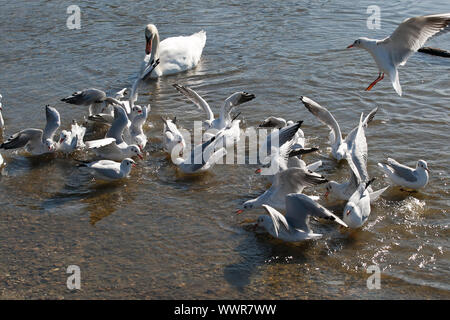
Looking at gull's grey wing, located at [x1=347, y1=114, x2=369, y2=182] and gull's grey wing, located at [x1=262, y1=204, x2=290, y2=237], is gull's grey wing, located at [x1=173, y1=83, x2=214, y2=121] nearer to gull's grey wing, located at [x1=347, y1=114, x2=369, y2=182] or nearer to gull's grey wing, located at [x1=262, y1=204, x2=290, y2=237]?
gull's grey wing, located at [x1=347, y1=114, x2=369, y2=182]

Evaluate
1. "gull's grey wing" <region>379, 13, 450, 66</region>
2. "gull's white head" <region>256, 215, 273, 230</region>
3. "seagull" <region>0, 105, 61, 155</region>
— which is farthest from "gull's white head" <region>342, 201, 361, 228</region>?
"seagull" <region>0, 105, 61, 155</region>

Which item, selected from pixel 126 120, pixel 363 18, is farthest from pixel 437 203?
pixel 363 18

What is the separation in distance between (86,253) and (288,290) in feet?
7.37

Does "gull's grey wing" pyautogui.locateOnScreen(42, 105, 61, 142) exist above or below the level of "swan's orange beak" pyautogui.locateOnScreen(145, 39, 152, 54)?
below

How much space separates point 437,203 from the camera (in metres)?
7.15

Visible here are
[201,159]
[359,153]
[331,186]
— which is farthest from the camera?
[201,159]

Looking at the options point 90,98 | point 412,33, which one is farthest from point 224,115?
point 412,33

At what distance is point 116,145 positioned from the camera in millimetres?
8523

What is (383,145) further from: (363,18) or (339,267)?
(363,18)

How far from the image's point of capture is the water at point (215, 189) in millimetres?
5820

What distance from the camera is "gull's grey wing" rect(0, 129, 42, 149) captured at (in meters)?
8.33

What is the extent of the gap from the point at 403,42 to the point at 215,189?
11.9ft

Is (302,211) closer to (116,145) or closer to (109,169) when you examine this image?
(109,169)

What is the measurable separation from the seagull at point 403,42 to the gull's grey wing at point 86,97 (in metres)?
4.35
